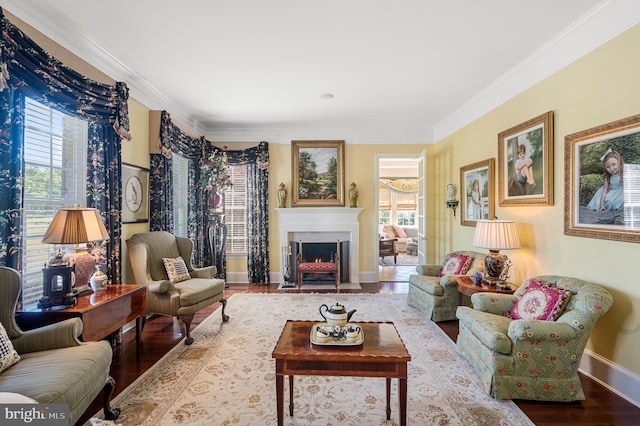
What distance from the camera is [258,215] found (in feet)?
19.0

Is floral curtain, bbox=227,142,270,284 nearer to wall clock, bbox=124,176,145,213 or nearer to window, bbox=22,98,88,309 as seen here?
wall clock, bbox=124,176,145,213

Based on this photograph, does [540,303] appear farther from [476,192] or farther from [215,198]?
[215,198]

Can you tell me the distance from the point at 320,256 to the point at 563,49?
4.58m

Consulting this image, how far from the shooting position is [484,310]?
9.23ft

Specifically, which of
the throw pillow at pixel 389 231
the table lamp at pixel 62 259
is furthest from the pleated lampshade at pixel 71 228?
the throw pillow at pixel 389 231

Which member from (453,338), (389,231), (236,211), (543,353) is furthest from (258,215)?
(389,231)

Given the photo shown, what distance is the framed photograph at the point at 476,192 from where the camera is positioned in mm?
3990

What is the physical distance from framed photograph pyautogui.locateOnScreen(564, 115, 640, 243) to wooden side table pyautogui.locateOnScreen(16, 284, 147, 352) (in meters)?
4.03

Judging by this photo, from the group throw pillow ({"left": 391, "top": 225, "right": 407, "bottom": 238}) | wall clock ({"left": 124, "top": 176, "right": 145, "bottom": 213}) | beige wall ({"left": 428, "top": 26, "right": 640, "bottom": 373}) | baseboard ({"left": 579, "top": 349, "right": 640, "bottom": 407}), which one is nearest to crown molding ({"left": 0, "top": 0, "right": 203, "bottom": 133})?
wall clock ({"left": 124, "top": 176, "right": 145, "bottom": 213})

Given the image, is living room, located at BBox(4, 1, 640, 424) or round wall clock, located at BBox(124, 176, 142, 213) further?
round wall clock, located at BBox(124, 176, 142, 213)

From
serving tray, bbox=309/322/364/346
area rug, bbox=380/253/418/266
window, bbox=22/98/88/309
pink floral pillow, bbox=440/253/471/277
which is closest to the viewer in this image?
serving tray, bbox=309/322/364/346

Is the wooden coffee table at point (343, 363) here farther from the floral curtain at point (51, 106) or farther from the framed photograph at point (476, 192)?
the framed photograph at point (476, 192)

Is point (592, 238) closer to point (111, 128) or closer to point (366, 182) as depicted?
point (366, 182)

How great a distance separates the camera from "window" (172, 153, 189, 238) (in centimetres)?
492
